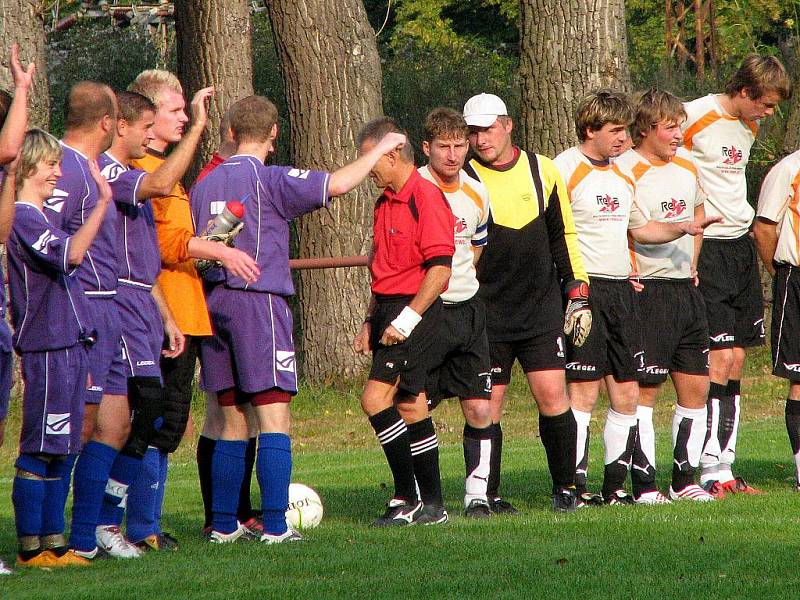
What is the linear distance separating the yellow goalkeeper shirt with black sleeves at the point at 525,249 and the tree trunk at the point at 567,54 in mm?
6490

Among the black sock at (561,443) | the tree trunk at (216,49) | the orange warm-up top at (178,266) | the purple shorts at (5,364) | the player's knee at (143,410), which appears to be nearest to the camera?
the purple shorts at (5,364)

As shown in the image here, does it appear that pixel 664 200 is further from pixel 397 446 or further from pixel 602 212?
pixel 397 446

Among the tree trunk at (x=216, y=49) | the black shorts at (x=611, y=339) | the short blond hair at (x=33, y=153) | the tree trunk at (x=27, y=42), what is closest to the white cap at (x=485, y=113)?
the black shorts at (x=611, y=339)

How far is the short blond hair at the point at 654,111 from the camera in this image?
8.72 meters

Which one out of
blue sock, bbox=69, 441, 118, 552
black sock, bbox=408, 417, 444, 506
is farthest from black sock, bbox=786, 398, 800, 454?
blue sock, bbox=69, 441, 118, 552

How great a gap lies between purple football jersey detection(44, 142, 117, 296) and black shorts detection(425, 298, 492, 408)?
2094 millimetres

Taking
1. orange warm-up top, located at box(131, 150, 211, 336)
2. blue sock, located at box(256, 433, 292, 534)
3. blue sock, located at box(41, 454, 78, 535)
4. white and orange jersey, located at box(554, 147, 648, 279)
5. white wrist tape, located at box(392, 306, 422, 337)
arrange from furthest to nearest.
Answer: white and orange jersey, located at box(554, 147, 648, 279) < white wrist tape, located at box(392, 306, 422, 337) < orange warm-up top, located at box(131, 150, 211, 336) < blue sock, located at box(256, 433, 292, 534) < blue sock, located at box(41, 454, 78, 535)

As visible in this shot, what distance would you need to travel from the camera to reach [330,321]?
1777 cm

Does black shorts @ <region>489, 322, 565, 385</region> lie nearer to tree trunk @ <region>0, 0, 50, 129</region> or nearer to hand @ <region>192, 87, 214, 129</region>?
hand @ <region>192, 87, 214, 129</region>

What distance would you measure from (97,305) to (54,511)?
1.02 meters

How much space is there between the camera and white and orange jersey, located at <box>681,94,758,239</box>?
9.48 m

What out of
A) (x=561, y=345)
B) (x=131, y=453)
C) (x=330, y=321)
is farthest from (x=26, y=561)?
(x=330, y=321)

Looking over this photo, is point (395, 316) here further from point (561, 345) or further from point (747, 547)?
point (747, 547)

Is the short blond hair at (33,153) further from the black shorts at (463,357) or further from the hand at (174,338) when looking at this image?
the black shorts at (463,357)
